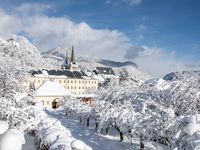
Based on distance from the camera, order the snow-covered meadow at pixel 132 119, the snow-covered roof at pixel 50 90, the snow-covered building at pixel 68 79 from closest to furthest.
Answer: the snow-covered meadow at pixel 132 119 → the snow-covered roof at pixel 50 90 → the snow-covered building at pixel 68 79

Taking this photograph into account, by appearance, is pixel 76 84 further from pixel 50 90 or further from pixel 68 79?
pixel 50 90

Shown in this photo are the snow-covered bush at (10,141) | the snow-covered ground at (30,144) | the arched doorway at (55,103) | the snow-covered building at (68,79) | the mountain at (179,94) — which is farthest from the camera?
the snow-covered building at (68,79)

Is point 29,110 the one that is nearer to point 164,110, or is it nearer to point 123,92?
point 164,110

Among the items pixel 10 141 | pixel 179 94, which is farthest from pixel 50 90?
pixel 10 141

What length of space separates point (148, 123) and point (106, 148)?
6.59 metres

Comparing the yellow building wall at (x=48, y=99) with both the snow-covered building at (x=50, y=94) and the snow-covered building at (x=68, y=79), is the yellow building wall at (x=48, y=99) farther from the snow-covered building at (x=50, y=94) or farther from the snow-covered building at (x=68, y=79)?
the snow-covered building at (x=68, y=79)

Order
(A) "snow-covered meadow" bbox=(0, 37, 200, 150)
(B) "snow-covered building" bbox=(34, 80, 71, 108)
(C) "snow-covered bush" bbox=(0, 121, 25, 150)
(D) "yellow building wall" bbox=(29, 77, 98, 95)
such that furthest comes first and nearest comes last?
(D) "yellow building wall" bbox=(29, 77, 98, 95)
(B) "snow-covered building" bbox=(34, 80, 71, 108)
(A) "snow-covered meadow" bbox=(0, 37, 200, 150)
(C) "snow-covered bush" bbox=(0, 121, 25, 150)

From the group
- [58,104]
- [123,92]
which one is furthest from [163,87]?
[58,104]

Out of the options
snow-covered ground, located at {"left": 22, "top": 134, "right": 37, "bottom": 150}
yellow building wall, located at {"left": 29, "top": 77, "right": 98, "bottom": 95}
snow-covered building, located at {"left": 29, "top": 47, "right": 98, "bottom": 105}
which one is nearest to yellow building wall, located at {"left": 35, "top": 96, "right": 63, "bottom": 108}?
snow-covered building, located at {"left": 29, "top": 47, "right": 98, "bottom": 105}

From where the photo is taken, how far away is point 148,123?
24375 mm

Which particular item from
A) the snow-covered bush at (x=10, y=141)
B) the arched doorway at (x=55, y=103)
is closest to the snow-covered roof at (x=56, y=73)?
the arched doorway at (x=55, y=103)

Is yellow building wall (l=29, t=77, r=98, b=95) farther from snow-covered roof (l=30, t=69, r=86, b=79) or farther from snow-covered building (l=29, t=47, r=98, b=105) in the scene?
snow-covered roof (l=30, t=69, r=86, b=79)

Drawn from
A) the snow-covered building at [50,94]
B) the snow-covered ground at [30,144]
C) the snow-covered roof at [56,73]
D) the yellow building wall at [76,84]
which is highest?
the snow-covered roof at [56,73]

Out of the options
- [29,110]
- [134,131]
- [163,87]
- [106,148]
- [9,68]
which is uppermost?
[9,68]
